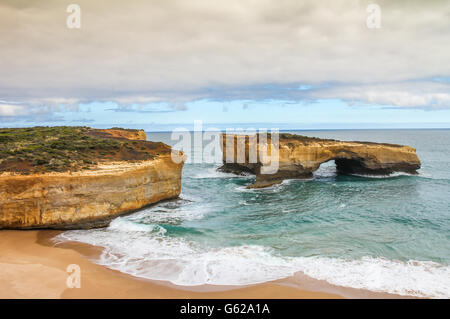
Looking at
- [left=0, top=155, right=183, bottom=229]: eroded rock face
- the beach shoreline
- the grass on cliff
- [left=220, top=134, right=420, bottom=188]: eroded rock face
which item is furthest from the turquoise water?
[left=220, top=134, right=420, bottom=188]: eroded rock face

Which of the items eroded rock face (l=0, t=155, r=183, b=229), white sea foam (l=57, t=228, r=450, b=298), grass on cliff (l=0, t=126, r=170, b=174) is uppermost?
grass on cliff (l=0, t=126, r=170, b=174)

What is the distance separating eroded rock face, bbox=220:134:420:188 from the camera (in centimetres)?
2738

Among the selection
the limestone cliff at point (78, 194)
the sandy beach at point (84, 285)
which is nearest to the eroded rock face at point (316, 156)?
the limestone cliff at point (78, 194)

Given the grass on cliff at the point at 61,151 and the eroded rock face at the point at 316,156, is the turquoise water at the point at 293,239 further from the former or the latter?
the eroded rock face at the point at 316,156

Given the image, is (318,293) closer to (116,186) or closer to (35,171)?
(116,186)

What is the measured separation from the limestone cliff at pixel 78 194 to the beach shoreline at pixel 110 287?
2.90 m

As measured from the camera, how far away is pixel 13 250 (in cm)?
1162

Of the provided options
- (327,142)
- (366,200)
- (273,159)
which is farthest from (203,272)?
(327,142)

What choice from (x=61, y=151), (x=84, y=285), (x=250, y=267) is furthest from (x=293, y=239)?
(x=61, y=151)

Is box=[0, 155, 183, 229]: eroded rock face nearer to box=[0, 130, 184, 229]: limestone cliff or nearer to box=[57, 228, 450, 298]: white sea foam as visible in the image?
box=[0, 130, 184, 229]: limestone cliff

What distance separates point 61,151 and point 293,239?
13.9 metres

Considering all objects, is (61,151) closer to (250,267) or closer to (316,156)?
(250,267)

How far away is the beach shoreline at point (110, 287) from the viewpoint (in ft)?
28.4

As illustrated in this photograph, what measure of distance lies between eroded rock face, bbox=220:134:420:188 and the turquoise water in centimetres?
464
